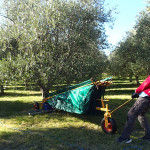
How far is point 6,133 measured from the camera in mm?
5816

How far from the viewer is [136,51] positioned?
19.7 m

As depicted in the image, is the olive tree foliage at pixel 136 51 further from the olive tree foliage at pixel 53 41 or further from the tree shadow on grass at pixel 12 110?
the tree shadow on grass at pixel 12 110

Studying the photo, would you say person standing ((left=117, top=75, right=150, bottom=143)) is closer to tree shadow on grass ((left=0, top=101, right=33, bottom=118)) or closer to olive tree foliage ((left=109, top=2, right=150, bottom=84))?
tree shadow on grass ((left=0, top=101, right=33, bottom=118))

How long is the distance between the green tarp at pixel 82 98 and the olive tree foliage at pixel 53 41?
140 centimetres

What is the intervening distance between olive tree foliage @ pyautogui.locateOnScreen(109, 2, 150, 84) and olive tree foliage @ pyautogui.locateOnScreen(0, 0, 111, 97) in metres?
6.83

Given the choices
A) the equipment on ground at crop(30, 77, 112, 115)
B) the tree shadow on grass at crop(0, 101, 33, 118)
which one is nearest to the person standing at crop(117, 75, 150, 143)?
the equipment on ground at crop(30, 77, 112, 115)

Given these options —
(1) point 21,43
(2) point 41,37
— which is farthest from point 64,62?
(1) point 21,43

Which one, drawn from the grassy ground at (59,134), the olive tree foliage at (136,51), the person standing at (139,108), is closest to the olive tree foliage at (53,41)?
the grassy ground at (59,134)

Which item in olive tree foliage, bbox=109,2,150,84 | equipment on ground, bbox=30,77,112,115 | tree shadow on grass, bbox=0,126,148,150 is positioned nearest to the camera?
tree shadow on grass, bbox=0,126,148,150

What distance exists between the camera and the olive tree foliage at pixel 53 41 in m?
8.16

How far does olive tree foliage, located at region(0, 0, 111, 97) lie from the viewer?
816 centimetres

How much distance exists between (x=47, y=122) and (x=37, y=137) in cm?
171

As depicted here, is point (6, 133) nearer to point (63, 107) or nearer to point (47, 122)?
point (47, 122)

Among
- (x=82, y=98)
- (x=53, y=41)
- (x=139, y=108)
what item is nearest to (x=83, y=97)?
(x=82, y=98)
